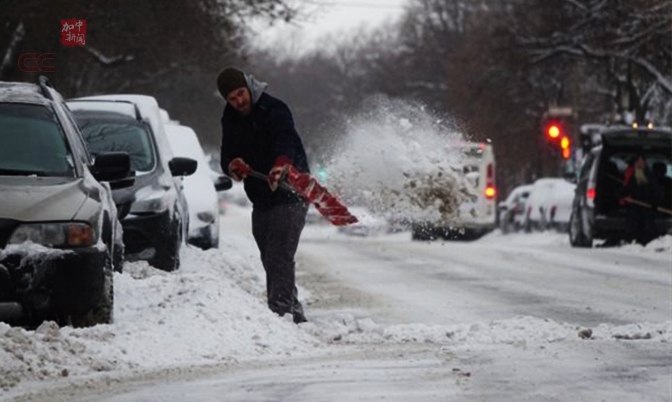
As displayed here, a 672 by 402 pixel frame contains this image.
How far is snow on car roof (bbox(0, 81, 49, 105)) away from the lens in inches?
482

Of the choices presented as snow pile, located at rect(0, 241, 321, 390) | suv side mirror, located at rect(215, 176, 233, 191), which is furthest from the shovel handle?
suv side mirror, located at rect(215, 176, 233, 191)

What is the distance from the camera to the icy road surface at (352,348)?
898 cm

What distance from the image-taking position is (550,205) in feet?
148

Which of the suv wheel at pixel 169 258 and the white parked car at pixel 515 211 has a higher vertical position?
the suv wheel at pixel 169 258

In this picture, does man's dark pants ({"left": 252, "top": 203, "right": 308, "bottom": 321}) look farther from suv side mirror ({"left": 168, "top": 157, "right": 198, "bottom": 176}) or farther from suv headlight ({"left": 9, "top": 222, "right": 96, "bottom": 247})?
suv side mirror ({"left": 168, "top": 157, "right": 198, "bottom": 176})

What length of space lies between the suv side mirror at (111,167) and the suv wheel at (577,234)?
20501 mm

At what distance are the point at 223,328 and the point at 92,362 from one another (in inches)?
58.6

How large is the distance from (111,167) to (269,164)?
128 centimetres

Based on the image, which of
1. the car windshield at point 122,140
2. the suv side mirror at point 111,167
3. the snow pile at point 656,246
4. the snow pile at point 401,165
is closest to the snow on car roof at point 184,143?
the car windshield at point 122,140

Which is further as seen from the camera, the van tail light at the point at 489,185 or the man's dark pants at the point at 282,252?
the van tail light at the point at 489,185

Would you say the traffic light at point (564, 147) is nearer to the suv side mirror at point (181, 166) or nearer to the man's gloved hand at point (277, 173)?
the suv side mirror at point (181, 166)

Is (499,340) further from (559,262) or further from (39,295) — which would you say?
(559,262)

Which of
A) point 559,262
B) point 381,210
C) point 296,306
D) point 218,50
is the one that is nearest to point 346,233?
point 218,50

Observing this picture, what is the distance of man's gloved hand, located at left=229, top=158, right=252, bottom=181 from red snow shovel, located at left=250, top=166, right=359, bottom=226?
72 mm
